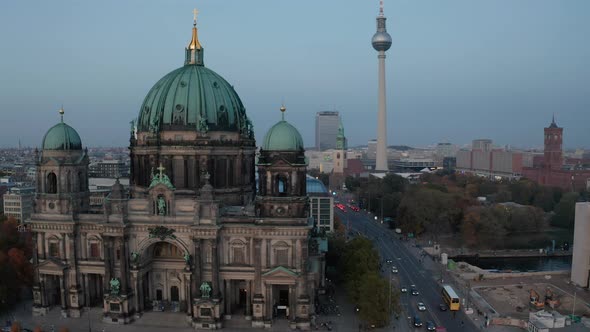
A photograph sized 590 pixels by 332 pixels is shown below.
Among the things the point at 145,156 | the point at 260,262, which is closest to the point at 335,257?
the point at 260,262

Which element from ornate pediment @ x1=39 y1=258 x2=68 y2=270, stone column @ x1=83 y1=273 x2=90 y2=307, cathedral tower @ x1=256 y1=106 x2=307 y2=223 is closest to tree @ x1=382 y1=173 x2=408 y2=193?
cathedral tower @ x1=256 y1=106 x2=307 y2=223

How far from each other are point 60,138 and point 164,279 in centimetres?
2390

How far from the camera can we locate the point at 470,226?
448ft

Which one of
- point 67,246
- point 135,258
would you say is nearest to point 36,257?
point 67,246

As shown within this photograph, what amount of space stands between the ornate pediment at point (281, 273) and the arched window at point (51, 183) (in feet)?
104

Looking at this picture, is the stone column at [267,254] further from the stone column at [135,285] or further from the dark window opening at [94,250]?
the dark window opening at [94,250]

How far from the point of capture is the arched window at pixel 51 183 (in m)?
71.3

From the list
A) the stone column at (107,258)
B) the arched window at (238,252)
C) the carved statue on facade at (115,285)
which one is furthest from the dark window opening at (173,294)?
the arched window at (238,252)

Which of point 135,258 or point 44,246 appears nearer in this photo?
point 135,258

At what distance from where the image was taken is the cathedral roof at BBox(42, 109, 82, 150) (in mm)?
70875

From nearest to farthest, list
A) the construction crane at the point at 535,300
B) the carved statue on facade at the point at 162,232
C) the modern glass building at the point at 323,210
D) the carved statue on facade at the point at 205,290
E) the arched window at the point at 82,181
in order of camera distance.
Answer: the carved statue on facade at the point at 205,290 → the carved statue on facade at the point at 162,232 → the arched window at the point at 82,181 → the construction crane at the point at 535,300 → the modern glass building at the point at 323,210

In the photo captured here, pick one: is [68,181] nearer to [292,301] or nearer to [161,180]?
[161,180]

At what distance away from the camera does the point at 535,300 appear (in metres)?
79.2

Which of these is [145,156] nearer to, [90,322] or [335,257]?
[90,322]
